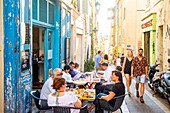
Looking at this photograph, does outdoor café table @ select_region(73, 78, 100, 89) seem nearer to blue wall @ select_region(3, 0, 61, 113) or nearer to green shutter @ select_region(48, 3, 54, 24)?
blue wall @ select_region(3, 0, 61, 113)

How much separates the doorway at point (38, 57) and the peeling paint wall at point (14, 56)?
4.22m

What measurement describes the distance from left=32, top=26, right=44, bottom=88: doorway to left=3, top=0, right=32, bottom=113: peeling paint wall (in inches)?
166

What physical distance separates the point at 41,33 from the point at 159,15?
8903 millimetres

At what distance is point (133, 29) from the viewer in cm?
4000

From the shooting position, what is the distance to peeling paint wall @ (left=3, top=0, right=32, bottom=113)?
665 centimetres

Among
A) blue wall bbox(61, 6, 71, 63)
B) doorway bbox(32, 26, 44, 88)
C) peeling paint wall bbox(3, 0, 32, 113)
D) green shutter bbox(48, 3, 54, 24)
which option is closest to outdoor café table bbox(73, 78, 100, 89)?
peeling paint wall bbox(3, 0, 32, 113)

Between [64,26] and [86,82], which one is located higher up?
[64,26]

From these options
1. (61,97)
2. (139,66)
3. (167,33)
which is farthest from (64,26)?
(61,97)

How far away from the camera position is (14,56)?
6.76 meters

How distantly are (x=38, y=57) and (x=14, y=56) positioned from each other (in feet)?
17.6

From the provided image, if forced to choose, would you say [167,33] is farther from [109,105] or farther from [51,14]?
[109,105]

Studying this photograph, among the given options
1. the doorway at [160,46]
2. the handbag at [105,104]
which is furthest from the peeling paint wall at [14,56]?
the doorway at [160,46]

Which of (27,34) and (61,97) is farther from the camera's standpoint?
(27,34)

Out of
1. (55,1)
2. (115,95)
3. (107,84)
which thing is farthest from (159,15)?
(115,95)
